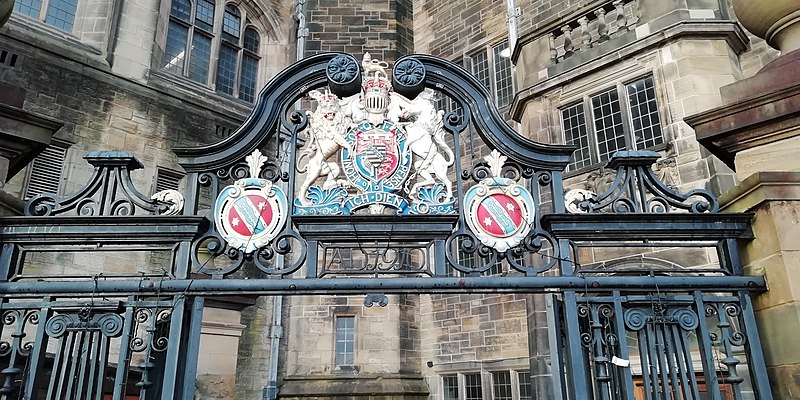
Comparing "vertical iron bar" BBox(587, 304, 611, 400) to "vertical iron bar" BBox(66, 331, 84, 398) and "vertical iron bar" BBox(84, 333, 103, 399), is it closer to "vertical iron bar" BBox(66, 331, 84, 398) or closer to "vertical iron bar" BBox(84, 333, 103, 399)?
"vertical iron bar" BBox(84, 333, 103, 399)

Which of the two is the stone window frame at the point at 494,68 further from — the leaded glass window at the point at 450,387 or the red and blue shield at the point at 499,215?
the red and blue shield at the point at 499,215

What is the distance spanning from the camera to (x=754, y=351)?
3.33 meters

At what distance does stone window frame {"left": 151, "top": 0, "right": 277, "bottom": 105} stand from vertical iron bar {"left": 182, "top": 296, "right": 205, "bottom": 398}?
31.4 feet

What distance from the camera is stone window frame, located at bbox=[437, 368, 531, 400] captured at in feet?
35.2

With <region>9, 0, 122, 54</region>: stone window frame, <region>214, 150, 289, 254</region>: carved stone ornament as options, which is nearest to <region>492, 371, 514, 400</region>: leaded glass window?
<region>214, 150, 289, 254</region>: carved stone ornament

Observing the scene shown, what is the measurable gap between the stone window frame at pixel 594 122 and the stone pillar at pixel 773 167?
4.94 meters

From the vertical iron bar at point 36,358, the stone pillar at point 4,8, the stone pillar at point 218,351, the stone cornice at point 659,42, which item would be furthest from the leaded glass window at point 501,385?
the stone pillar at point 4,8

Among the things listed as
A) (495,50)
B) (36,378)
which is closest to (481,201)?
(36,378)

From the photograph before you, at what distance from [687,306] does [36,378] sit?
403cm

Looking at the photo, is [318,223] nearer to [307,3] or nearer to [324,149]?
[324,149]

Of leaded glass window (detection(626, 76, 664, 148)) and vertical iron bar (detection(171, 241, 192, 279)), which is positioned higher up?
leaded glass window (detection(626, 76, 664, 148))

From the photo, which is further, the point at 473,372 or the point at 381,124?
Answer: the point at 473,372

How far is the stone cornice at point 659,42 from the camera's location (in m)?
8.34

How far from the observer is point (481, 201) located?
3.96m
